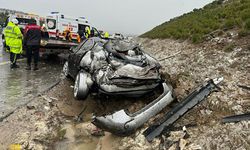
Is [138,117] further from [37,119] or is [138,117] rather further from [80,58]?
[80,58]

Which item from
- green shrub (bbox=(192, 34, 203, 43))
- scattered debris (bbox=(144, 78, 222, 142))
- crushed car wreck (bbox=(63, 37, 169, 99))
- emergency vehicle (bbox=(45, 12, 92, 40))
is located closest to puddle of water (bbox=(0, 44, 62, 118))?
crushed car wreck (bbox=(63, 37, 169, 99))

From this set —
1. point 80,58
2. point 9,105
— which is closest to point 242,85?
point 80,58

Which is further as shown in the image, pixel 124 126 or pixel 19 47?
pixel 19 47

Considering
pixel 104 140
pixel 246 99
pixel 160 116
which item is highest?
pixel 246 99

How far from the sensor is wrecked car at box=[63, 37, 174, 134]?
15.4 ft

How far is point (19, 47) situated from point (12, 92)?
3.71m

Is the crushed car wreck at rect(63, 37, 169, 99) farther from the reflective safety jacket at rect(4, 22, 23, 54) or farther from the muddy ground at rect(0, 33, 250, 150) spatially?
the reflective safety jacket at rect(4, 22, 23, 54)

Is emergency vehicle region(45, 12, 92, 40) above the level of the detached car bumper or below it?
above

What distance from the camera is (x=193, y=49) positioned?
914 cm

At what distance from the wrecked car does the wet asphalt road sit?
4.65 feet

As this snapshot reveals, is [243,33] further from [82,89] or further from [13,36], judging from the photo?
[13,36]

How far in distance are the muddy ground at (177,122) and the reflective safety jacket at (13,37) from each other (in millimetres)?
3610

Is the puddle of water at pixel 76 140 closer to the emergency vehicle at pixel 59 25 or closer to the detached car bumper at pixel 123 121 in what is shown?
the detached car bumper at pixel 123 121

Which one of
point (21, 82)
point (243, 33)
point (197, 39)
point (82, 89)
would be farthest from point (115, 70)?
point (197, 39)
